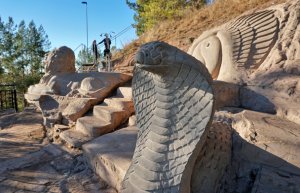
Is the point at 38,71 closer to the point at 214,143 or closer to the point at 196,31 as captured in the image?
the point at 196,31

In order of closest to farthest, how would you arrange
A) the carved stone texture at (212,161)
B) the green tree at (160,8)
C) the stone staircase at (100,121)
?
the carved stone texture at (212,161) → the stone staircase at (100,121) → the green tree at (160,8)

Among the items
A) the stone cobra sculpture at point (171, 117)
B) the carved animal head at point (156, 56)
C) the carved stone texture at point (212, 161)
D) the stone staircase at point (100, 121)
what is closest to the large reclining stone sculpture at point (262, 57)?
the carved stone texture at point (212, 161)

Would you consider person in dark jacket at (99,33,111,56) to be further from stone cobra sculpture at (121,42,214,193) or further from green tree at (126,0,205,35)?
stone cobra sculpture at (121,42,214,193)

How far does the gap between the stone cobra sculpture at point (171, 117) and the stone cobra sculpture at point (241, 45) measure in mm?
1601

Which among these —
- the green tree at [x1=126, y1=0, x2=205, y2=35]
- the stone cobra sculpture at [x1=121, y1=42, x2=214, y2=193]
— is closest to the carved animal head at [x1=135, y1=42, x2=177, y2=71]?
the stone cobra sculpture at [x1=121, y1=42, x2=214, y2=193]

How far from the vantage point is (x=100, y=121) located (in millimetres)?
3145

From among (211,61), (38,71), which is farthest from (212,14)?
(38,71)

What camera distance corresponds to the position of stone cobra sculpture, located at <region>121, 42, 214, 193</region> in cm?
112

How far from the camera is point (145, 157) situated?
50.4 inches

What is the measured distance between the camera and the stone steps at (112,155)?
190cm

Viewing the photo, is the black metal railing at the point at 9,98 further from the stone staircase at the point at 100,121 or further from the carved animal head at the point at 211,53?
the carved animal head at the point at 211,53

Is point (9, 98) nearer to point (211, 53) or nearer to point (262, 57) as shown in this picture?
point (211, 53)

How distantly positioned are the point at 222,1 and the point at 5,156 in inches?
303

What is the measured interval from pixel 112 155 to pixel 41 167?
85 centimetres
